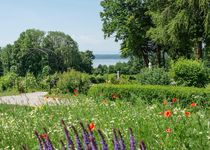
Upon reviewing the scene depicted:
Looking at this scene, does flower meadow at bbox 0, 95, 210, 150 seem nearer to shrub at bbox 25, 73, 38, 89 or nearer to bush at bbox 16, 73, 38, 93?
bush at bbox 16, 73, 38, 93

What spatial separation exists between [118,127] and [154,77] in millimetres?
14258

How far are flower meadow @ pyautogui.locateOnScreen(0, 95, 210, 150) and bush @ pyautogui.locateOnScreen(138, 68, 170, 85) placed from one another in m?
10.3

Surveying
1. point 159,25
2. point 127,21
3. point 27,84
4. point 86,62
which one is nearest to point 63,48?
point 86,62

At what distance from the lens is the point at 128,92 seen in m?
16.1

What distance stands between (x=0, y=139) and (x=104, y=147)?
4.83 metres

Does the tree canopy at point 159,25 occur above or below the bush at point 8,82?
above

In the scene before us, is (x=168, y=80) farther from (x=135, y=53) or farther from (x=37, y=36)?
(x=37, y=36)

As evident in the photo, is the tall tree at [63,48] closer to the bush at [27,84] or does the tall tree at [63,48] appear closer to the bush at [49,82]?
the bush at [27,84]

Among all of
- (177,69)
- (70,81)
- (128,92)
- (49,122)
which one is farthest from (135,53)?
(49,122)

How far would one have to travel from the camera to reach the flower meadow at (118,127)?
4.45m

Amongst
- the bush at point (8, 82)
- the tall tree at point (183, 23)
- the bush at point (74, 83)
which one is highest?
the tall tree at point (183, 23)

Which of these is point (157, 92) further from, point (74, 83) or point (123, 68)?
point (123, 68)

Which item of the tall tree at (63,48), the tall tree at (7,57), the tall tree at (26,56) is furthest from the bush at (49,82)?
the tall tree at (7,57)

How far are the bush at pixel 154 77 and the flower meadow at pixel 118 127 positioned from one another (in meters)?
10.3
